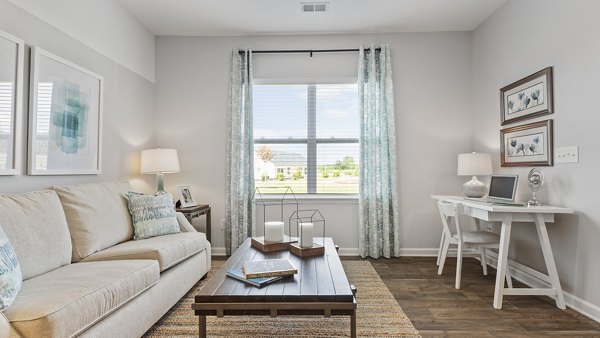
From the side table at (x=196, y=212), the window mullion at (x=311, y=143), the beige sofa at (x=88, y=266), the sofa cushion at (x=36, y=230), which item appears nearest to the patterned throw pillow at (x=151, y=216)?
the beige sofa at (x=88, y=266)

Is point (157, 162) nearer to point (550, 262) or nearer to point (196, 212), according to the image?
point (196, 212)

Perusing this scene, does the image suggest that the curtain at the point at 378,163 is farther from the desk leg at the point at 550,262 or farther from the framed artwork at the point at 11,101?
the framed artwork at the point at 11,101

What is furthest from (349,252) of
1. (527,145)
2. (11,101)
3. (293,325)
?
(11,101)

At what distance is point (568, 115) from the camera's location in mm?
2561

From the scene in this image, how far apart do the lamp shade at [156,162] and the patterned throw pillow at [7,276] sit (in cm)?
197

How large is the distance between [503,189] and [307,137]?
223cm

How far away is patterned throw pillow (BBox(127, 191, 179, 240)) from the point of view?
272 cm

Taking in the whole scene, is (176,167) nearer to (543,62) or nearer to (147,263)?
(147,263)

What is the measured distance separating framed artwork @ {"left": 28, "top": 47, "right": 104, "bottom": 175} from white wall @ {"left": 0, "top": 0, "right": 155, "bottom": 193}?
0.06m

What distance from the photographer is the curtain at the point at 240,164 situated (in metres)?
3.96

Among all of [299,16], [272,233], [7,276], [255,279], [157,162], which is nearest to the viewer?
[7,276]

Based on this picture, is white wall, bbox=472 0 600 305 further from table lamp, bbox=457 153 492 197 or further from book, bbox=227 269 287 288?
book, bbox=227 269 287 288

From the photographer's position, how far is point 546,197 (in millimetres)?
2801

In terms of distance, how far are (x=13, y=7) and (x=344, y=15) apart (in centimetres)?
287
